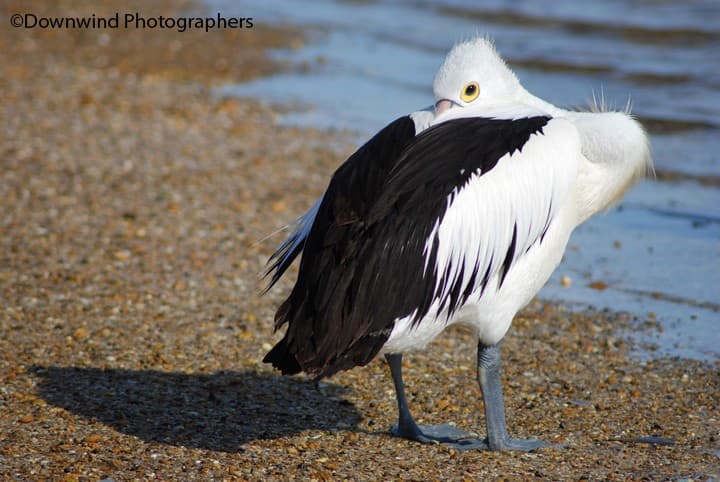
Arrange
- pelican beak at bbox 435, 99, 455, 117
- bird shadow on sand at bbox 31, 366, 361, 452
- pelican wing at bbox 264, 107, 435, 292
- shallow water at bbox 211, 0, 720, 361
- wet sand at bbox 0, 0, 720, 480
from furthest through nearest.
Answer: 1. shallow water at bbox 211, 0, 720, 361
2. pelican beak at bbox 435, 99, 455, 117
3. bird shadow on sand at bbox 31, 366, 361, 452
4. pelican wing at bbox 264, 107, 435, 292
5. wet sand at bbox 0, 0, 720, 480

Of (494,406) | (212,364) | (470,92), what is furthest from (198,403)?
(470,92)

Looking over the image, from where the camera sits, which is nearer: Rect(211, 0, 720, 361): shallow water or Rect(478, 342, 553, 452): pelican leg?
Rect(478, 342, 553, 452): pelican leg

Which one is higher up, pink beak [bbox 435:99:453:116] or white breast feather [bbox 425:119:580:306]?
pink beak [bbox 435:99:453:116]

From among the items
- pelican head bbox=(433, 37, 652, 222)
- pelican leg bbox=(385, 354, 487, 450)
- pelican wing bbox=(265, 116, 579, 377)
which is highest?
pelican head bbox=(433, 37, 652, 222)

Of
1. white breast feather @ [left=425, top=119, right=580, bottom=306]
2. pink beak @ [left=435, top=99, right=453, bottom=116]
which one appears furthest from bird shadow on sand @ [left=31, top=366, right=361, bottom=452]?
pink beak @ [left=435, top=99, right=453, bottom=116]

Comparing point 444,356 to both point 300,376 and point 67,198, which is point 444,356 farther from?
point 67,198

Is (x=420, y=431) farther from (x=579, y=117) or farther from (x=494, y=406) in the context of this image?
(x=579, y=117)

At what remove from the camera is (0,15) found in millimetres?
15812

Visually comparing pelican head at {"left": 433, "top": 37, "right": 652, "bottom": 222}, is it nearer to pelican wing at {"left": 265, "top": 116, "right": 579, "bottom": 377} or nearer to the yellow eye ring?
the yellow eye ring

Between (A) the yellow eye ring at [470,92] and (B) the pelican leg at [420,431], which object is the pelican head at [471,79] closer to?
(A) the yellow eye ring at [470,92]

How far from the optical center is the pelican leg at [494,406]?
470 centimetres

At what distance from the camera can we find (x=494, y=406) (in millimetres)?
4754

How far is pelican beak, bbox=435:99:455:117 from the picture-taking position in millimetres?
4871

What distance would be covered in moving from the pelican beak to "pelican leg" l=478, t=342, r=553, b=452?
43.8 inches
